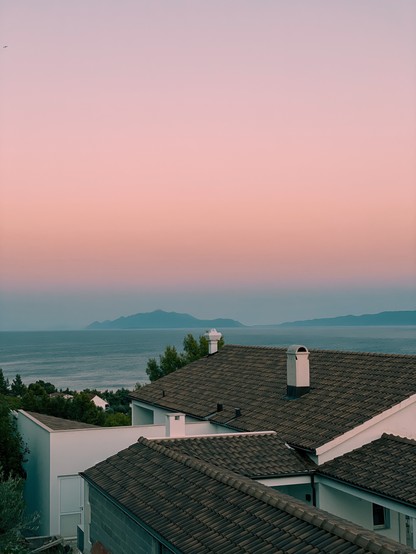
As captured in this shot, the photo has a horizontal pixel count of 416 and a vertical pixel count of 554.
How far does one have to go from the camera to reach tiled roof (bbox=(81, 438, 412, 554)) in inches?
334

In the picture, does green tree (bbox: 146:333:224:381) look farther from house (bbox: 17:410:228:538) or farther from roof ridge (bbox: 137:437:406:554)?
roof ridge (bbox: 137:437:406:554)

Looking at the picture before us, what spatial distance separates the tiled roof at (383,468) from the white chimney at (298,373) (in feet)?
11.7

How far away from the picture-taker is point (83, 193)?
3719cm

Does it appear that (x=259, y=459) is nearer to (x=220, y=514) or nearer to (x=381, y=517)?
(x=381, y=517)

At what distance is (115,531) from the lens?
13.1 meters

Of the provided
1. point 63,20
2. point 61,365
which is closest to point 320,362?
point 63,20

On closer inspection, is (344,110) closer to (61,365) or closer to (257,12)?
(257,12)

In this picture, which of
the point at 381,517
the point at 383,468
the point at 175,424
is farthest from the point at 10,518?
the point at 383,468

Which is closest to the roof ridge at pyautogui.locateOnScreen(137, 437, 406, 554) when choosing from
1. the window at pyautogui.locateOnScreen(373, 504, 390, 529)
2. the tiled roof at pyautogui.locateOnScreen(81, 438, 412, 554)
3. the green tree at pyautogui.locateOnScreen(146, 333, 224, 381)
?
the tiled roof at pyautogui.locateOnScreen(81, 438, 412, 554)

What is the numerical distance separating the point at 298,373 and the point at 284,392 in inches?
44.2

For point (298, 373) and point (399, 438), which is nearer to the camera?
point (399, 438)

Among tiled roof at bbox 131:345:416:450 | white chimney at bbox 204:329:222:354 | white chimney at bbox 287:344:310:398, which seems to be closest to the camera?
tiled roof at bbox 131:345:416:450

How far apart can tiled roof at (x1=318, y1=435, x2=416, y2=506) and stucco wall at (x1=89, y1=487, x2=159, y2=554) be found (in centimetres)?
449

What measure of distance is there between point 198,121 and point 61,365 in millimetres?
141310
